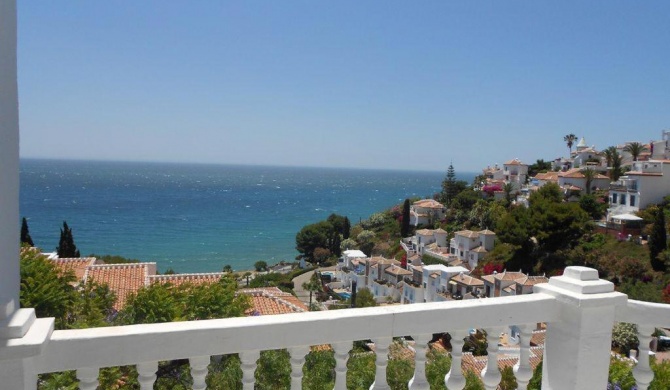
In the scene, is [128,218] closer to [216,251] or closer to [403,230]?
[216,251]

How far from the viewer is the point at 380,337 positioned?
211 centimetres

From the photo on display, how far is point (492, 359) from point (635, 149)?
59.9 meters

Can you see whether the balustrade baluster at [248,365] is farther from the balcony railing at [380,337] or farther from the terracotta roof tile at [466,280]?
the terracotta roof tile at [466,280]

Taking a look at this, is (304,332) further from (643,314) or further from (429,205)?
(429,205)

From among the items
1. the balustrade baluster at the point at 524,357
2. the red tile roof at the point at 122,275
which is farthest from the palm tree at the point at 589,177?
the balustrade baluster at the point at 524,357

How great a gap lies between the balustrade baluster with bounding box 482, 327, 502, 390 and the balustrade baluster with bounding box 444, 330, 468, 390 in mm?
139

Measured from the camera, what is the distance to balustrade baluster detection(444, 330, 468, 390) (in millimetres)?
2230

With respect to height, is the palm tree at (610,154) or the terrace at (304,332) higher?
the palm tree at (610,154)

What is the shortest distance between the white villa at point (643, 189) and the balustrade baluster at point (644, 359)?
41872mm

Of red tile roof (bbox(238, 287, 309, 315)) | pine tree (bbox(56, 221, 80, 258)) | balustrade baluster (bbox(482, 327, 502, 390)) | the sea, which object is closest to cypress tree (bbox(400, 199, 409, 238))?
the sea

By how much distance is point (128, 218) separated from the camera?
290ft

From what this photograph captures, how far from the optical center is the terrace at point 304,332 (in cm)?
163

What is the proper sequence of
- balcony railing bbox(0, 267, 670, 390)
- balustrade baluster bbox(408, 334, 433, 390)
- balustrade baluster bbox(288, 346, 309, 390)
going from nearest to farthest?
balcony railing bbox(0, 267, 670, 390), balustrade baluster bbox(288, 346, 309, 390), balustrade baluster bbox(408, 334, 433, 390)

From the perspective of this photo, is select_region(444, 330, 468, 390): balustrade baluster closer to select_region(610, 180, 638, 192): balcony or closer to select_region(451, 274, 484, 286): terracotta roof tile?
select_region(451, 274, 484, 286): terracotta roof tile
